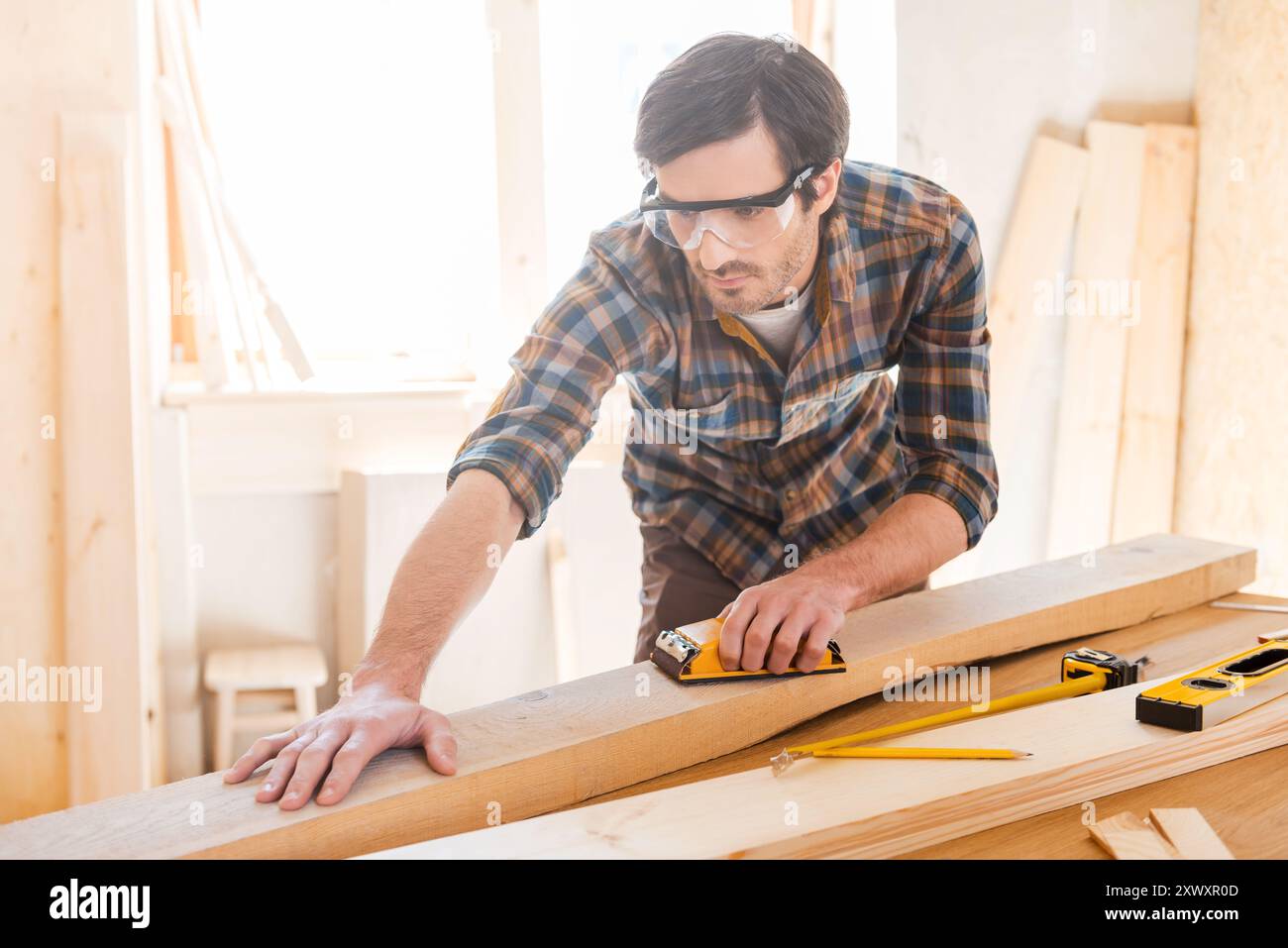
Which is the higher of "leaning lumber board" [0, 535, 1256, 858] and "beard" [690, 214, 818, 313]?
"beard" [690, 214, 818, 313]

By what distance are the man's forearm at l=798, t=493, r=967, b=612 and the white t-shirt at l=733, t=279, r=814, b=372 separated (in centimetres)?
32

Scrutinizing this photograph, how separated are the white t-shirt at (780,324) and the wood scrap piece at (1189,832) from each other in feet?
3.25

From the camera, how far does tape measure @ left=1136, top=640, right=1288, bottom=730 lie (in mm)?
1139

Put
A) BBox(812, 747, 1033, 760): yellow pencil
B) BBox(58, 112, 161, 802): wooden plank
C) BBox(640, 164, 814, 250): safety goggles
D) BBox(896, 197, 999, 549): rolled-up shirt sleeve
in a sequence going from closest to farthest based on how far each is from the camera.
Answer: BBox(812, 747, 1033, 760): yellow pencil
BBox(640, 164, 814, 250): safety goggles
BBox(896, 197, 999, 549): rolled-up shirt sleeve
BBox(58, 112, 161, 802): wooden plank

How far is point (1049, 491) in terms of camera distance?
3523 mm

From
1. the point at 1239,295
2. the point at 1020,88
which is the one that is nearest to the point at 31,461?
the point at 1020,88

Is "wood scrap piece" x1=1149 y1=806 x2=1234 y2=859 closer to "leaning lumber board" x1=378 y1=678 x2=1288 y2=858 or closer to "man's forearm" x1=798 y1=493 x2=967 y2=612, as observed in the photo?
"leaning lumber board" x1=378 y1=678 x2=1288 y2=858

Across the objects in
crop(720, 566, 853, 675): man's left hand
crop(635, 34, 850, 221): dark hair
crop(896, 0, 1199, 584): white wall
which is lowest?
crop(720, 566, 853, 675): man's left hand

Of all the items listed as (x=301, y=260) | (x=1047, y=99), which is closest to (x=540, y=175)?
(x=301, y=260)

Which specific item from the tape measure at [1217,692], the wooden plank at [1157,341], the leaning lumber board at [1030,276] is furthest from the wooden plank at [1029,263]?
the tape measure at [1217,692]

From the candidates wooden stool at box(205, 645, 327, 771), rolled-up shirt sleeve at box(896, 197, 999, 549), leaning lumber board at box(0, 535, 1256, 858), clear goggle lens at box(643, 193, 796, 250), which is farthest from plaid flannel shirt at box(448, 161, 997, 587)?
wooden stool at box(205, 645, 327, 771)

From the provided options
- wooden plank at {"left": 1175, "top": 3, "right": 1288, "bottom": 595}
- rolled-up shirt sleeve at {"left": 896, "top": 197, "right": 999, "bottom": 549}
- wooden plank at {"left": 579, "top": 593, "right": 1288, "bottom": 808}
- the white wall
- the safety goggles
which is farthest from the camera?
the white wall

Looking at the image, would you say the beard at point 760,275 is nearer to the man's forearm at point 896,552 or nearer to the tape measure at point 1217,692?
the man's forearm at point 896,552

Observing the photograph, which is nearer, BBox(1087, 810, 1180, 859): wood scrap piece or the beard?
BBox(1087, 810, 1180, 859): wood scrap piece
